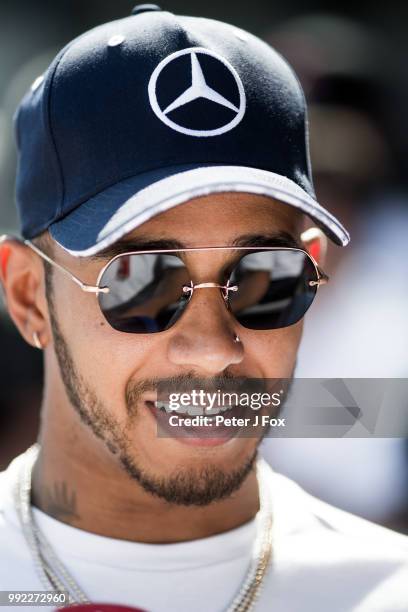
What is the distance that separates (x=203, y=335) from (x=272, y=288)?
23cm

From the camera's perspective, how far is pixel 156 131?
1651mm

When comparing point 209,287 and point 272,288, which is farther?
point 272,288

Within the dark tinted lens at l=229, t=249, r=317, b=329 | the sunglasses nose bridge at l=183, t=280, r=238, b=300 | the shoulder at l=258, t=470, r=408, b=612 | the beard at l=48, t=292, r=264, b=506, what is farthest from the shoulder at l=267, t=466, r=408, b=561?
the sunglasses nose bridge at l=183, t=280, r=238, b=300

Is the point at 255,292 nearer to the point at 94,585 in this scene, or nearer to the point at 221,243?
the point at 221,243

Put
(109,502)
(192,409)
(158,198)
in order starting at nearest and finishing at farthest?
(158,198)
(192,409)
(109,502)

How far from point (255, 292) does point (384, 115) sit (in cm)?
154

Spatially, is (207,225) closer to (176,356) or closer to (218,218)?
(218,218)

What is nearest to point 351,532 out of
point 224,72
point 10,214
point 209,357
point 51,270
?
point 209,357

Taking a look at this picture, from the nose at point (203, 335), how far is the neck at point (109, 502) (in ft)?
0.86

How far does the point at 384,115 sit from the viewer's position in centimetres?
311

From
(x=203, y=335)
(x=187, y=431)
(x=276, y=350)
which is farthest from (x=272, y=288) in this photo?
(x=187, y=431)

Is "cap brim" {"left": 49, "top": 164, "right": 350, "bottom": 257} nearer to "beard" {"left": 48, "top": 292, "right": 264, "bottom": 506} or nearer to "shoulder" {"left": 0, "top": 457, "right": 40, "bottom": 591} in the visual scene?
"beard" {"left": 48, "top": 292, "right": 264, "bottom": 506}

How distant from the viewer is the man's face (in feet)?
5.42

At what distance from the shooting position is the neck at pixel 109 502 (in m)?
1.77
